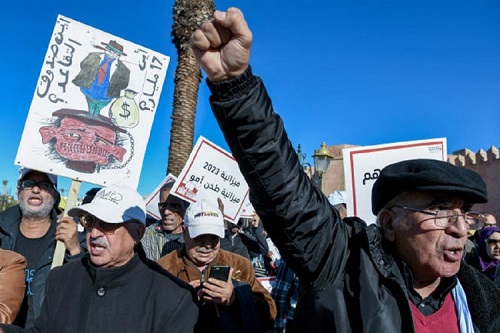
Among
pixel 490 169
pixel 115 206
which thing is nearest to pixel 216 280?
pixel 115 206

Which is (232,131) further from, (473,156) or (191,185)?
(473,156)

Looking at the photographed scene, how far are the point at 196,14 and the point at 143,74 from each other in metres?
7.01

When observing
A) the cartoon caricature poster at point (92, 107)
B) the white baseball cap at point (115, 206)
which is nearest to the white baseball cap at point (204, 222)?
the cartoon caricature poster at point (92, 107)

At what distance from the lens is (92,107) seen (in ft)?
11.9

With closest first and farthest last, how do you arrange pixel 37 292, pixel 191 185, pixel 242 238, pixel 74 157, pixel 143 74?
pixel 37 292 → pixel 74 157 → pixel 143 74 → pixel 191 185 → pixel 242 238

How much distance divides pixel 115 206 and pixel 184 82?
25.5 feet

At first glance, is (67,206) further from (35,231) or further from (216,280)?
(216,280)

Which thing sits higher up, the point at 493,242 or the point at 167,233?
the point at 493,242

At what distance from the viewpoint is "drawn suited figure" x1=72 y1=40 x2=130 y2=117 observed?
3.63 m

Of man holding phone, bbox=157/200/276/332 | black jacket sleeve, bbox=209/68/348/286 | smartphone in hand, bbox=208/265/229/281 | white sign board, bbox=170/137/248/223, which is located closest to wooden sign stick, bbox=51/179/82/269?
man holding phone, bbox=157/200/276/332

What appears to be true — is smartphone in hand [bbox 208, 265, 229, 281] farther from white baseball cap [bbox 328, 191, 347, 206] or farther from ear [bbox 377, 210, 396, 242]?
white baseball cap [bbox 328, 191, 347, 206]

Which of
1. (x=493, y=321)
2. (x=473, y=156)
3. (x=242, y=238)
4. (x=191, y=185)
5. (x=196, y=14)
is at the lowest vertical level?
(x=493, y=321)

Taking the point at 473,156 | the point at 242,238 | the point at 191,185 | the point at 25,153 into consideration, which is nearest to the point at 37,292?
the point at 25,153

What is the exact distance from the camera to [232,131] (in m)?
1.33
